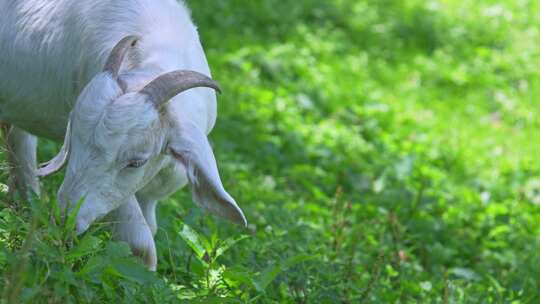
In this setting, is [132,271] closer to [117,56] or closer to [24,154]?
[117,56]

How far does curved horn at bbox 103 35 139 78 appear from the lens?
378 cm

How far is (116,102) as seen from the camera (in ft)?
12.0

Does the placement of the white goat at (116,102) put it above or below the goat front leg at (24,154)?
above

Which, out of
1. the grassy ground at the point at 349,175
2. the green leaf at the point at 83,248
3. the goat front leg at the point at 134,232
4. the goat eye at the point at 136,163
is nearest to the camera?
the green leaf at the point at 83,248

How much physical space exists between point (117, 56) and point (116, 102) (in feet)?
0.80

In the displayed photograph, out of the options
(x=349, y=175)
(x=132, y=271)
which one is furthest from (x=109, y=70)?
(x=349, y=175)

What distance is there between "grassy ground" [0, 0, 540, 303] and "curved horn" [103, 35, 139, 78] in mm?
584

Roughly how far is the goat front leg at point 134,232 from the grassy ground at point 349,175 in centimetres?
8

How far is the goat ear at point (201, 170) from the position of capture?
3799mm

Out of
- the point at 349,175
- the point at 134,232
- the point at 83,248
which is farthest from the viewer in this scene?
the point at 349,175

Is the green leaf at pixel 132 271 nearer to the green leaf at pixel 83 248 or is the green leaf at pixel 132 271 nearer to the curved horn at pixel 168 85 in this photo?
the green leaf at pixel 83 248

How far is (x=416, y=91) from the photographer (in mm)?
9234

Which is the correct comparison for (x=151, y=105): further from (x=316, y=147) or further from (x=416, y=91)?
(x=416, y=91)

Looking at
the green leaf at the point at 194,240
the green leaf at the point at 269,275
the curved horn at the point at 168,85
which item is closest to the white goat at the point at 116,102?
the curved horn at the point at 168,85
